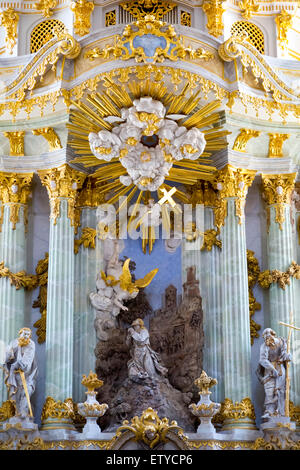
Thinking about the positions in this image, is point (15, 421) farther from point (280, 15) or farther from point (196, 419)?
point (280, 15)

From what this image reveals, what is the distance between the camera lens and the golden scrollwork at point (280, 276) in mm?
17109

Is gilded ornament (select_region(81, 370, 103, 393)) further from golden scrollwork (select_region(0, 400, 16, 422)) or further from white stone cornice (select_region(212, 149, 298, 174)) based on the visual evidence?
white stone cornice (select_region(212, 149, 298, 174))

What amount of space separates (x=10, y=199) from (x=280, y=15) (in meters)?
5.78

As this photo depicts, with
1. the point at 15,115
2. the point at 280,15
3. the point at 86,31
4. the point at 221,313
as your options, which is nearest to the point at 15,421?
the point at 221,313

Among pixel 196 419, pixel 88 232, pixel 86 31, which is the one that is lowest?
pixel 196 419

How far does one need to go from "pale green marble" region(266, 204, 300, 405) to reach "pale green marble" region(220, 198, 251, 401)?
21.4 inches

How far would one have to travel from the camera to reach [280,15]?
18.4 metres

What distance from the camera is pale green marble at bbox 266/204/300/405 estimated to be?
55.1 feet

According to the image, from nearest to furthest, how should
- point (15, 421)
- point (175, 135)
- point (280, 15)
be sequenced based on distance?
point (15, 421) → point (175, 135) → point (280, 15)

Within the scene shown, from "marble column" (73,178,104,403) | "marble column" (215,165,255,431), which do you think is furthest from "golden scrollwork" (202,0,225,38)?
"marble column" (73,178,104,403)

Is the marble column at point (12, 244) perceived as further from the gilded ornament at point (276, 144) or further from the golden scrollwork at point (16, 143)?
the gilded ornament at point (276, 144)

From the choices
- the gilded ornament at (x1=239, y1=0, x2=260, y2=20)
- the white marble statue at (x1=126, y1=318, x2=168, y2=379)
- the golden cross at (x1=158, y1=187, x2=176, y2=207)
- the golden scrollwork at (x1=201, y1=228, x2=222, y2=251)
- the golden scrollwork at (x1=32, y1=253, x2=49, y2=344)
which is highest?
the gilded ornament at (x1=239, y1=0, x2=260, y2=20)

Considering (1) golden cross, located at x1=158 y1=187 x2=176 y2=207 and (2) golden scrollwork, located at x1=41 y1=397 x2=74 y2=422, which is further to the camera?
(1) golden cross, located at x1=158 y1=187 x2=176 y2=207

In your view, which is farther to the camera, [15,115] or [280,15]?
[280,15]
